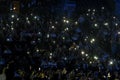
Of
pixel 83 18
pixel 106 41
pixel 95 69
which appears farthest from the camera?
pixel 83 18

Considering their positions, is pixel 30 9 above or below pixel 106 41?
below

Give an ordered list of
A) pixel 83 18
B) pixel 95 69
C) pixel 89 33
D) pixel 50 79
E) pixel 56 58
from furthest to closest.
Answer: pixel 83 18
pixel 89 33
pixel 56 58
pixel 95 69
pixel 50 79

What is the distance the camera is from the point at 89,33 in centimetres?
2183

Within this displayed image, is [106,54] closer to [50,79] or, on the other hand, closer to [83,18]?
[50,79]

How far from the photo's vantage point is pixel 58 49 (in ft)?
59.8

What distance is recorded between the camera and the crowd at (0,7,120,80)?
15633mm

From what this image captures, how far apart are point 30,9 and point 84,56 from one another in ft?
42.6

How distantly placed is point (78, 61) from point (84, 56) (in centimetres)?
64

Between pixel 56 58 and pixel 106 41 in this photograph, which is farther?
pixel 106 41

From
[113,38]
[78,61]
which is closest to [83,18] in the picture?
[113,38]

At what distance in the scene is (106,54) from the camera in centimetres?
1841

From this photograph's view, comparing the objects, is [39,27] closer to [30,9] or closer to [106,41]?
[106,41]

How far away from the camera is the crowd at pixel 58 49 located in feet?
51.3

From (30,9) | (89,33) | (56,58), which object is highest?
(56,58)
